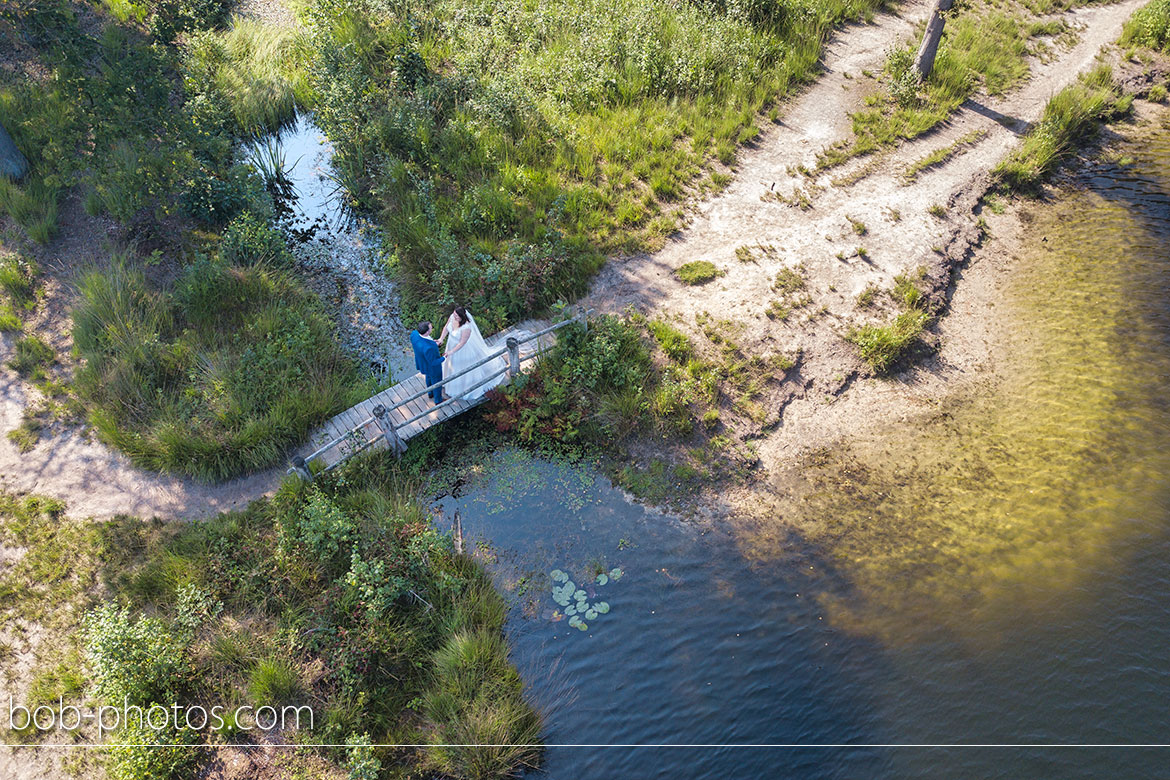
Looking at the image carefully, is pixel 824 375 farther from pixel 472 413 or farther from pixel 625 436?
pixel 472 413

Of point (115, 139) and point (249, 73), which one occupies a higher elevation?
point (249, 73)

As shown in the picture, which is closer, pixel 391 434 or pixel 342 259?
pixel 391 434

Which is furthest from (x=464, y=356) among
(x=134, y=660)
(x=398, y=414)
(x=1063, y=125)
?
(x=1063, y=125)

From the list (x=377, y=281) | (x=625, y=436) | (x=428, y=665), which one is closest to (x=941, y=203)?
(x=625, y=436)

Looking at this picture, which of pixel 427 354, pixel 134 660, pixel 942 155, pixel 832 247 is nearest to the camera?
pixel 134 660

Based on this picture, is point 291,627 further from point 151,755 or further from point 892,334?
point 892,334

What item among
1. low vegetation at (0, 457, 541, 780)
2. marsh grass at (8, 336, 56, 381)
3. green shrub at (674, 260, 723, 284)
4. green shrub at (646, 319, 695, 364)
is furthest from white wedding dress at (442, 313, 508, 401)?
marsh grass at (8, 336, 56, 381)
